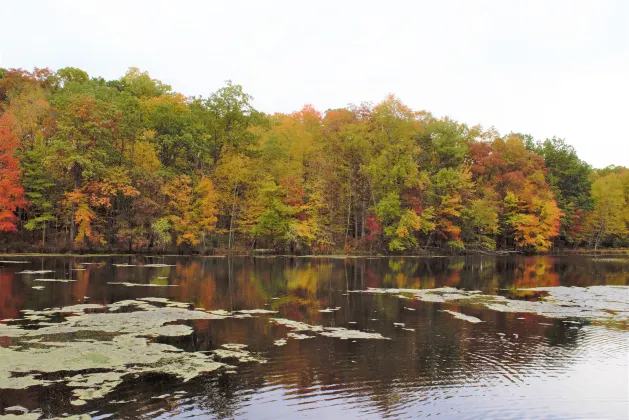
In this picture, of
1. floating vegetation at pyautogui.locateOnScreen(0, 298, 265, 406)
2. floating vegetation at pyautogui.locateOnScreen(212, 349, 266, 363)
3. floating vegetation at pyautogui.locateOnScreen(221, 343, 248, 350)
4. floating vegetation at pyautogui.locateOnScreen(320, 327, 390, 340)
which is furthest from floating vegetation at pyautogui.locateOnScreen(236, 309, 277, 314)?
floating vegetation at pyautogui.locateOnScreen(212, 349, 266, 363)

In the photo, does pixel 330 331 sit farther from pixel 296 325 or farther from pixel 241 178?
pixel 241 178

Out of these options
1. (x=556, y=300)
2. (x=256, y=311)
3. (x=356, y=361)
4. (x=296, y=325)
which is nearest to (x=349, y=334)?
(x=296, y=325)

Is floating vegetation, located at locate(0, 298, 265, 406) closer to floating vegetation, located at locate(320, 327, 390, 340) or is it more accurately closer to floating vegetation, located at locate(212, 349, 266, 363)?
floating vegetation, located at locate(212, 349, 266, 363)

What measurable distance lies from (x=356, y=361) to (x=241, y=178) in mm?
41451

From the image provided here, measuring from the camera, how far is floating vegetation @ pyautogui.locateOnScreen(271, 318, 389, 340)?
13.6 metres

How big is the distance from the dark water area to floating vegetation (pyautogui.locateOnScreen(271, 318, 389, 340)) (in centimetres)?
32

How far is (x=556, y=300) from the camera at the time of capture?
21.6 meters

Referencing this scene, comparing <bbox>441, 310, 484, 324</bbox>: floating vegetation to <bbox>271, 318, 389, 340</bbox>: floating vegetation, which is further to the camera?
<bbox>441, 310, 484, 324</bbox>: floating vegetation

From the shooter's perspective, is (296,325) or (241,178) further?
(241,178)

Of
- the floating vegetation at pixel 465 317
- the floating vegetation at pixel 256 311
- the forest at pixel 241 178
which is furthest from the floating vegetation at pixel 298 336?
the forest at pixel 241 178

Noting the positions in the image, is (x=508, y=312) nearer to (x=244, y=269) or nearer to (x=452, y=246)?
(x=244, y=269)

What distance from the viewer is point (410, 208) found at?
179ft

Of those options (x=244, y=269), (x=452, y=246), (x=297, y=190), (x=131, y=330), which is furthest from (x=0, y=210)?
(x=452, y=246)

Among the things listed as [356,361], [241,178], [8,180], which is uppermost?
[241,178]
